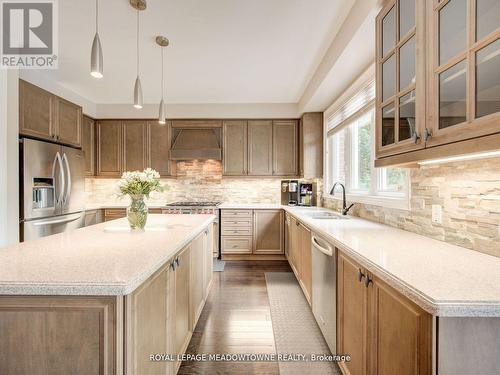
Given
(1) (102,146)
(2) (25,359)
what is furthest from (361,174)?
(1) (102,146)

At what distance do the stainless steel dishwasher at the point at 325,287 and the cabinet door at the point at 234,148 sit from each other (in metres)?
2.54

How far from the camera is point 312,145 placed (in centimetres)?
430

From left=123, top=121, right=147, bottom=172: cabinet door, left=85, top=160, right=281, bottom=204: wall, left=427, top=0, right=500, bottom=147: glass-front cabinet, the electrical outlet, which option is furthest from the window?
left=123, top=121, right=147, bottom=172: cabinet door

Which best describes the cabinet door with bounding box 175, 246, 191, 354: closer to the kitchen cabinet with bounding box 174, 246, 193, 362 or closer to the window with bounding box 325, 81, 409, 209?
the kitchen cabinet with bounding box 174, 246, 193, 362

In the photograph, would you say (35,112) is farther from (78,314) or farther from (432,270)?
(432,270)

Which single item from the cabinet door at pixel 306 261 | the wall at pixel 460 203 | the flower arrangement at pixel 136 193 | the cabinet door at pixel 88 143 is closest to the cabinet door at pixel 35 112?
the cabinet door at pixel 88 143

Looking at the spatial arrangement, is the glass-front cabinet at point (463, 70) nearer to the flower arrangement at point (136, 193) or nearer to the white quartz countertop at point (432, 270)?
the white quartz countertop at point (432, 270)

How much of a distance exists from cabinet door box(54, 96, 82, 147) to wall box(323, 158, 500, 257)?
13.4 ft

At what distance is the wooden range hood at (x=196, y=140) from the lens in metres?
4.55

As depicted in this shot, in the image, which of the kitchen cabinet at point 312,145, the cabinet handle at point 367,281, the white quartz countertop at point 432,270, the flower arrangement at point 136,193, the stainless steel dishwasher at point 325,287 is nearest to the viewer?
the white quartz countertop at point 432,270

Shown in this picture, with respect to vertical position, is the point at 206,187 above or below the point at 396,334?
above

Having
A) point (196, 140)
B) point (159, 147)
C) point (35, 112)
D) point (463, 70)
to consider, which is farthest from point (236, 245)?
point (463, 70)

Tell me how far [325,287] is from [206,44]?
2554 millimetres

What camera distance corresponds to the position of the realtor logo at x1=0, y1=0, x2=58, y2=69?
7.15 feet
